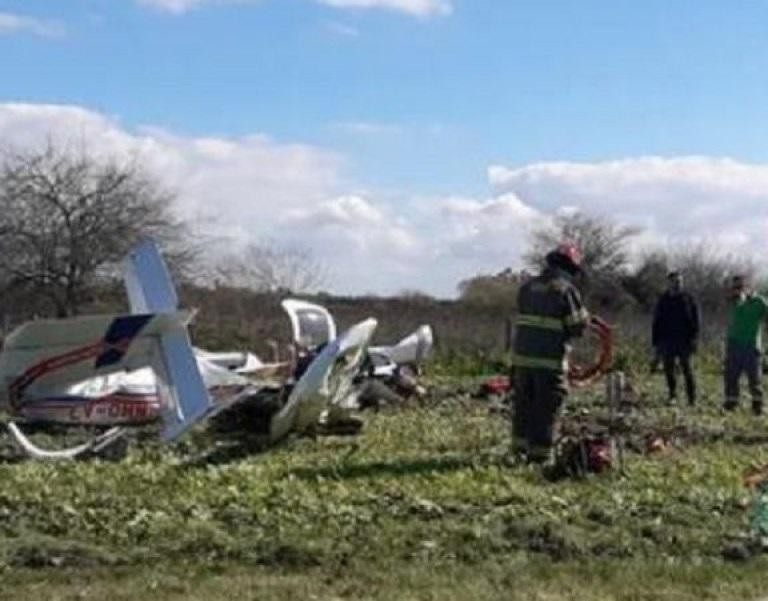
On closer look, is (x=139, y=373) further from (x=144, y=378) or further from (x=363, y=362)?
(x=363, y=362)

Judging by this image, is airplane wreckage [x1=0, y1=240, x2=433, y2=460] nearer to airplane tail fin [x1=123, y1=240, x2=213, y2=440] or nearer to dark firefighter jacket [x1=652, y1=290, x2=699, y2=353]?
airplane tail fin [x1=123, y1=240, x2=213, y2=440]

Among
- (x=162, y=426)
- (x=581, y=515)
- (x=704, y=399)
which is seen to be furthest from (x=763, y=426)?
(x=581, y=515)

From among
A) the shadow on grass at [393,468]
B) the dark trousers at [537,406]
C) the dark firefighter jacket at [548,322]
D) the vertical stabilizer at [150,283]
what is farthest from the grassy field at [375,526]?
the vertical stabilizer at [150,283]

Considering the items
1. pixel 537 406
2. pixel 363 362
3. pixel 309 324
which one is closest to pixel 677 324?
pixel 309 324

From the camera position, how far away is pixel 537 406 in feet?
40.9

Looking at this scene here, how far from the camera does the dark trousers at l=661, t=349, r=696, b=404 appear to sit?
1962 cm

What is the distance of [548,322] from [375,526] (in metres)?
3.93

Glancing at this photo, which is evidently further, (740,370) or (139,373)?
(740,370)

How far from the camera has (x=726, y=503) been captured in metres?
9.98

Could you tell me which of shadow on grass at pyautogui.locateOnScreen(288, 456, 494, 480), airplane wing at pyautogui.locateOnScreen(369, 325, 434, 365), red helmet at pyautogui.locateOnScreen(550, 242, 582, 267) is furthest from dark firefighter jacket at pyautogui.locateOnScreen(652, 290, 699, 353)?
shadow on grass at pyautogui.locateOnScreen(288, 456, 494, 480)

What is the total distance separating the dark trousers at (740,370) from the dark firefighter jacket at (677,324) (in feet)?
3.07

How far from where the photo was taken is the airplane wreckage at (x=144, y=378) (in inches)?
552

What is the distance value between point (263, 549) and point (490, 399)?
11.7 metres

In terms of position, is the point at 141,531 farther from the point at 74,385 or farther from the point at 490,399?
the point at 490,399
